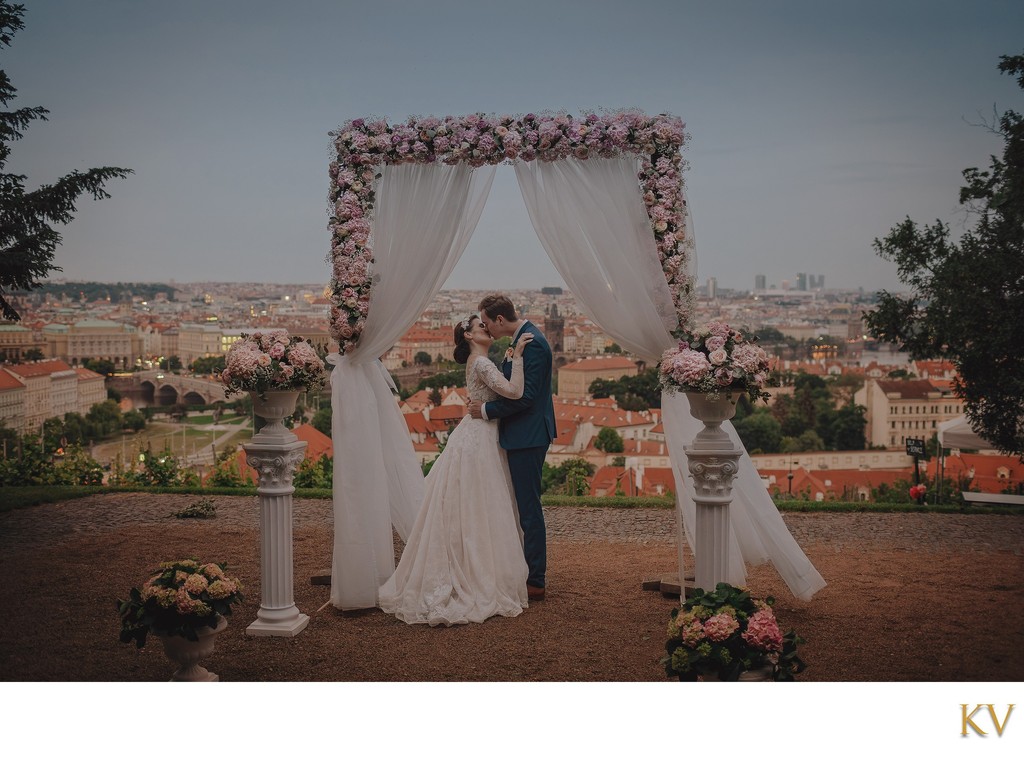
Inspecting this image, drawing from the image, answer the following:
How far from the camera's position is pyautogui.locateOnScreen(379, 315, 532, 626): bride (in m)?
4.51

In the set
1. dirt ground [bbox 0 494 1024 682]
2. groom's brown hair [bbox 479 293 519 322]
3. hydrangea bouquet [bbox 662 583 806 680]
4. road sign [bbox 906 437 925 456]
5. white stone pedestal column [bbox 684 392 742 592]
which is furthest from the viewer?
road sign [bbox 906 437 925 456]

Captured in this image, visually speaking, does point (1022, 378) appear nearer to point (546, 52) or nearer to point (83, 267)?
point (546, 52)

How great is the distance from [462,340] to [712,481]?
68.2 inches

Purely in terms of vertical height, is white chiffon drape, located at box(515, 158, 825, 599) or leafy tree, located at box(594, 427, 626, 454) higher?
white chiffon drape, located at box(515, 158, 825, 599)

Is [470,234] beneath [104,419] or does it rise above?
above

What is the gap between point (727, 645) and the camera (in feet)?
10.0

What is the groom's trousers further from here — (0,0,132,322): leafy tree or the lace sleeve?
(0,0,132,322): leafy tree

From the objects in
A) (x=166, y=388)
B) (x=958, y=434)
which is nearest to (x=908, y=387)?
(x=958, y=434)

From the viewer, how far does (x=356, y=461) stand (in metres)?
4.80

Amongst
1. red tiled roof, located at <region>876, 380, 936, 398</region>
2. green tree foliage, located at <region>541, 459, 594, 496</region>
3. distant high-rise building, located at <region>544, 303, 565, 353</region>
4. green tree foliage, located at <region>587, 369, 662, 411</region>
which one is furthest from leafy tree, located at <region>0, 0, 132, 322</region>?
red tiled roof, located at <region>876, 380, 936, 398</region>

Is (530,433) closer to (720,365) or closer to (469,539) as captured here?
(469,539)

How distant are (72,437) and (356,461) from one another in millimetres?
5529

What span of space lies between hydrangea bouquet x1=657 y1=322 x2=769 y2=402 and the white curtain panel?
5.29ft
